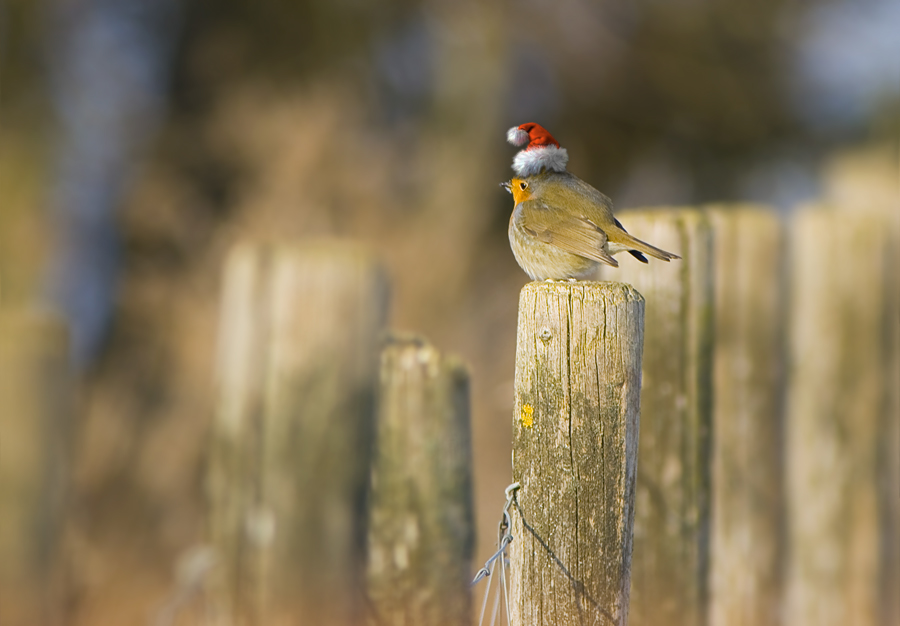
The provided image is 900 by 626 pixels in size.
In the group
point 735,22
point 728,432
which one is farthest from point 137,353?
point 735,22

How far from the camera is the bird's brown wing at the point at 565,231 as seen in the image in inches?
80.7

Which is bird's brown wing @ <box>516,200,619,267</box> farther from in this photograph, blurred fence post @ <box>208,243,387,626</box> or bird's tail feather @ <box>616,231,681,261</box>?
blurred fence post @ <box>208,243,387,626</box>

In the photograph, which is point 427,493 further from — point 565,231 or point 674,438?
point 565,231

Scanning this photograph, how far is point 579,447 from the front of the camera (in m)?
1.68

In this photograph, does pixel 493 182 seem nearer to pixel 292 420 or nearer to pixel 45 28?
pixel 45 28

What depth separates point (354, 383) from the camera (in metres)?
2.46

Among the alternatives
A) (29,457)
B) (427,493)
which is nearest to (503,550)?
(427,493)

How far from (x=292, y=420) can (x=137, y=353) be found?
402 centimetres

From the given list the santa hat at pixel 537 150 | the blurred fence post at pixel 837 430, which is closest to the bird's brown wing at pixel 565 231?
the santa hat at pixel 537 150

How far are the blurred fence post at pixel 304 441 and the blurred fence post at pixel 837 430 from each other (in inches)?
54.4

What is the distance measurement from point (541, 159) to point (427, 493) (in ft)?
3.26

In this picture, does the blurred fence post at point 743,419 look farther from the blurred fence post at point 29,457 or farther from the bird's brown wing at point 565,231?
the blurred fence post at point 29,457

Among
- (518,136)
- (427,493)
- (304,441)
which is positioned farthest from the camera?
(304,441)

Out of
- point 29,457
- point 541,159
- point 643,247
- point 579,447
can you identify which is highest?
point 541,159
